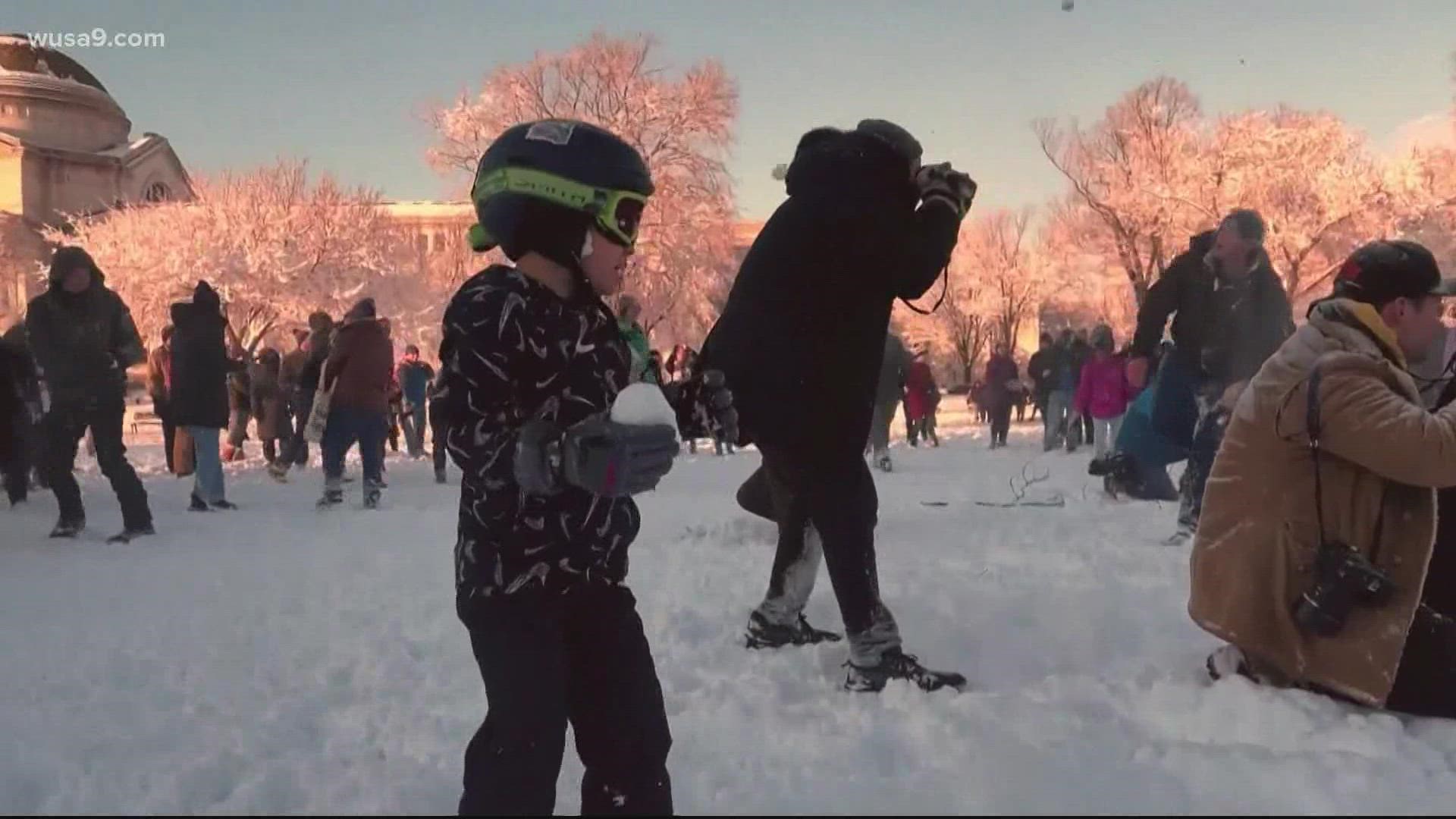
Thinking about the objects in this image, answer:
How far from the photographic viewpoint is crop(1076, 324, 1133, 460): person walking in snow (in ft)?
41.8

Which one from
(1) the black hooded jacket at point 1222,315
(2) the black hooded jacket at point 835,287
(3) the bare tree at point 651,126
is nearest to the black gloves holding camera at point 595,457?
(2) the black hooded jacket at point 835,287

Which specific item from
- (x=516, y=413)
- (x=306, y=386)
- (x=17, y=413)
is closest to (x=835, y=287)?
(x=516, y=413)

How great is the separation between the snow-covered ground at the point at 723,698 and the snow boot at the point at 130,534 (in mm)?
569

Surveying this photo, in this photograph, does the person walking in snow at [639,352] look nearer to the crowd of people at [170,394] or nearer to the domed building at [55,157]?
the crowd of people at [170,394]

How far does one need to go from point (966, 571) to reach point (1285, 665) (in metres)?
2.59

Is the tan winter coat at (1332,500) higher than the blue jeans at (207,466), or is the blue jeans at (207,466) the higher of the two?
the tan winter coat at (1332,500)

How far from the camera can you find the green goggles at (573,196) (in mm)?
2230

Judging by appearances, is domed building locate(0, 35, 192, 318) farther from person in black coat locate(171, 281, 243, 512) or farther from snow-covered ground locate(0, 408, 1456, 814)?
snow-covered ground locate(0, 408, 1456, 814)

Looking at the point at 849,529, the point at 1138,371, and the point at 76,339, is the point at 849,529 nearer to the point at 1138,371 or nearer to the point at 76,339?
the point at 1138,371

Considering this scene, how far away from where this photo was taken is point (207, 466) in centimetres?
966


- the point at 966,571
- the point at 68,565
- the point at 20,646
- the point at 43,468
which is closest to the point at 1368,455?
the point at 966,571

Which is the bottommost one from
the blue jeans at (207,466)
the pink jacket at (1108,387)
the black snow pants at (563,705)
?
the blue jeans at (207,466)

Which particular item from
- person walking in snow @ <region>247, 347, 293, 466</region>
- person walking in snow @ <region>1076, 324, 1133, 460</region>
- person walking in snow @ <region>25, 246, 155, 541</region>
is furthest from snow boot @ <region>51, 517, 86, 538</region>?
person walking in snow @ <region>1076, 324, 1133, 460</region>

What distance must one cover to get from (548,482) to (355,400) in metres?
8.16
